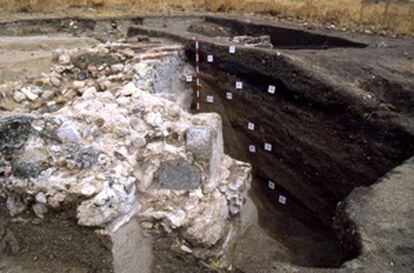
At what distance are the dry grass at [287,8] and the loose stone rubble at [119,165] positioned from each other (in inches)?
225

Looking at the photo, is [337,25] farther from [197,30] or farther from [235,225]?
[235,225]

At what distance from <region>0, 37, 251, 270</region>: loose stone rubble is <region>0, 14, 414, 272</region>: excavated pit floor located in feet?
2.58

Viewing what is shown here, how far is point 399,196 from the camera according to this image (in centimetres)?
300

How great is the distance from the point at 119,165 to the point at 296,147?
2.70 meters

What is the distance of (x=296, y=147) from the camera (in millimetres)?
4938

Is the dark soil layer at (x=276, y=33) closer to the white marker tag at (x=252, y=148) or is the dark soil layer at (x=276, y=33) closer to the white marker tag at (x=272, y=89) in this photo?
the white marker tag at (x=272, y=89)

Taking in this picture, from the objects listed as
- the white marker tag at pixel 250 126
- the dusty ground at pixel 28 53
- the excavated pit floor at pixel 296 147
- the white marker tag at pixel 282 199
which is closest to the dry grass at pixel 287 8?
the dusty ground at pixel 28 53

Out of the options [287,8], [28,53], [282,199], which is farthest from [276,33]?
[28,53]

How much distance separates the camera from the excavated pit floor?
4.22 meters

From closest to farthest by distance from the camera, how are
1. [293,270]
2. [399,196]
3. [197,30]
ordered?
1. [293,270]
2. [399,196]
3. [197,30]

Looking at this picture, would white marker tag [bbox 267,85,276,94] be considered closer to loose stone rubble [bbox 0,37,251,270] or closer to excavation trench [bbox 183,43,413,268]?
excavation trench [bbox 183,43,413,268]

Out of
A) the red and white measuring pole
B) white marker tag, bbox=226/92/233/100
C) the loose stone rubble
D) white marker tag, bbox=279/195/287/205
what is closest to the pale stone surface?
the loose stone rubble

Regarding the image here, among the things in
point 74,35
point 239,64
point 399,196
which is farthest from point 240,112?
point 74,35

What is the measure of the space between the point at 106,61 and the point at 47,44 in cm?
241
